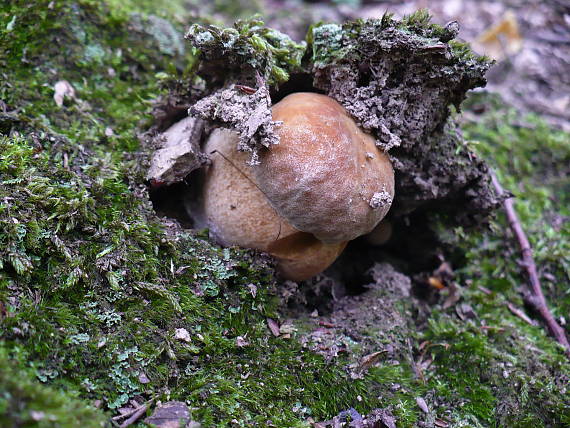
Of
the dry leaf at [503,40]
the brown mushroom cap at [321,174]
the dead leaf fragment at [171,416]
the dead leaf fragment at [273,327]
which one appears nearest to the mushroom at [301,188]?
the brown mushroom cap at [321,174]

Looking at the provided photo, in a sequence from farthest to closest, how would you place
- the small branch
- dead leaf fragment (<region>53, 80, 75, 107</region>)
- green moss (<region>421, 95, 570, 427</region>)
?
1. dead leaf fragment (<region>53, 80, 75, 107</region>)
2. green moss (<region>421, 95, 570, 427</region>)
3. the small branch

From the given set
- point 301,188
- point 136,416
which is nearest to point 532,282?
point 301,188

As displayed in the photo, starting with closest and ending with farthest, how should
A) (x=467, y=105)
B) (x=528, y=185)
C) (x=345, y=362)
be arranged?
1. (x=345, y=362)
2. (x=528, y=185)
3. (x=467, y=105)

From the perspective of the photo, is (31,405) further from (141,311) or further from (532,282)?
(532,282)

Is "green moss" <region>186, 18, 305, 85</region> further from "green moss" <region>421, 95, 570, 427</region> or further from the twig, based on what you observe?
the twig

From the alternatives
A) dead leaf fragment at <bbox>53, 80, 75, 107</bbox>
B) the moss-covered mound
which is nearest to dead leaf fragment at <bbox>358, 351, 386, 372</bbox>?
the moss-covered mound

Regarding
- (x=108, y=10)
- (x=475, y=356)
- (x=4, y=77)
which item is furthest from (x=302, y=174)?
(x=108, y=10)

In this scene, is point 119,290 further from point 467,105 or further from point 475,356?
point 467,105
